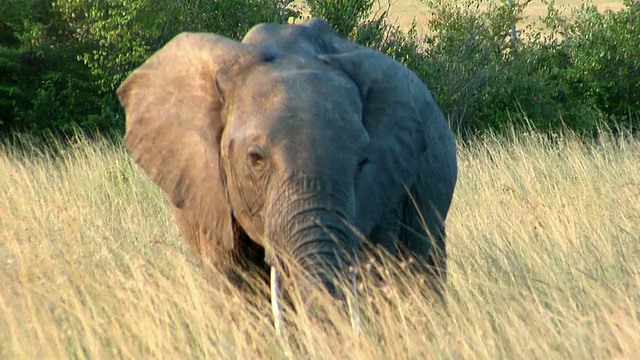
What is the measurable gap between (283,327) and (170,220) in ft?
12.8

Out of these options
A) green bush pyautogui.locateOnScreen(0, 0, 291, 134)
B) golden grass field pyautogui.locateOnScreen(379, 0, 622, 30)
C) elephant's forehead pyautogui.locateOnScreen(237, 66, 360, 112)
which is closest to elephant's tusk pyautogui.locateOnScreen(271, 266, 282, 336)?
elephant's forehead pyautogui.locateOnScreen(237, 66, 360, 112)

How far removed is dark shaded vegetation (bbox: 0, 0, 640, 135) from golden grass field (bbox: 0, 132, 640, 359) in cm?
611

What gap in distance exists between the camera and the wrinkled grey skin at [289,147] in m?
4.95

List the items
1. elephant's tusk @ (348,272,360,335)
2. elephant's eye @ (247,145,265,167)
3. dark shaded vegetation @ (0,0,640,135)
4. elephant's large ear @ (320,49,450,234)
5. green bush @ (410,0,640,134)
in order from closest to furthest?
elephant's tusk @ (348,272,360,335) < elephant's eye @ (247,145,265,167) < elephant's large ear @ (320,49,450,234) < dark shaded vegetation @ (0,0,640,135) < green bush @ (410,0,640,134)

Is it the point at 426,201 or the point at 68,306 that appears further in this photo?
the point at 426,201

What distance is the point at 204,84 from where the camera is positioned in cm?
558

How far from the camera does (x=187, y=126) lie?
5602 mm

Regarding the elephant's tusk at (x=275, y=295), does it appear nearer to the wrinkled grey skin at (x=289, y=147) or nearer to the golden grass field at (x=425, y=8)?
the wrinkled grey skin at (x=289, y=147)

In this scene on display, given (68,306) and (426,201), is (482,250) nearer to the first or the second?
(426,201)

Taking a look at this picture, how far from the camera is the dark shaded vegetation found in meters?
14.6

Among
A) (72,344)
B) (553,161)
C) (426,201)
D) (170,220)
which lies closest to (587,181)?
(553,161)

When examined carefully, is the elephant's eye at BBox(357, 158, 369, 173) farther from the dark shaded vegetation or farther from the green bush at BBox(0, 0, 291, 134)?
the green bush at BBox(0, 0, 291, 134)

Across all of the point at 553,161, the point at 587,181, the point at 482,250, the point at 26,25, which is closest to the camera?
the point at 482,250

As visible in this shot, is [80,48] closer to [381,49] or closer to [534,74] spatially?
[381,49]
